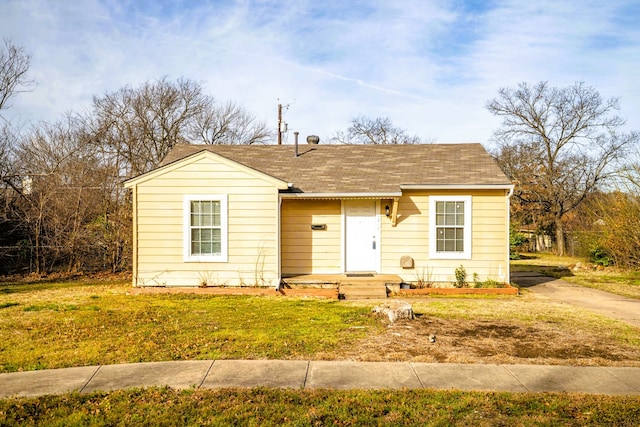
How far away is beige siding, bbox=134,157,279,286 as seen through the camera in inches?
488

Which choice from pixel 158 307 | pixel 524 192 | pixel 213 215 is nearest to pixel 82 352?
pixel 158 307

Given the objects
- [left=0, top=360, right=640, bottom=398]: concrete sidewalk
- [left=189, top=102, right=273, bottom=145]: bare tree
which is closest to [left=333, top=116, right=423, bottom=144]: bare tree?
[left=189, top=102, right=273, bottom=145]: bare tree

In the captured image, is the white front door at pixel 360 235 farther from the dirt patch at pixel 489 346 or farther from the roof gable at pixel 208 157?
the dirt patch at pixel 489 346

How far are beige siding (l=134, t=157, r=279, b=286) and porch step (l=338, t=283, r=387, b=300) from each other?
6.41ft

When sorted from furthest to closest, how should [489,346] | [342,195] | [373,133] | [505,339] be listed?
[373,133] < [342,195] < [505,339] < [489,346]

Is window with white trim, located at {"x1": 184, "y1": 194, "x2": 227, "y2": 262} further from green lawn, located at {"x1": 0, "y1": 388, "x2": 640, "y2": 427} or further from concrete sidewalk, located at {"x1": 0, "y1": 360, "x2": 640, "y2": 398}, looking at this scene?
green lawn, located at {"x1": 0, "y1": 388, "x2": 640, "y2": 427}

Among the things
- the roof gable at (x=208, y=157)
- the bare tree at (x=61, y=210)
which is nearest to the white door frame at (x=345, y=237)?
the roof gable at (x=208, y=157)

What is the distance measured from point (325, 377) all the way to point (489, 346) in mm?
2959

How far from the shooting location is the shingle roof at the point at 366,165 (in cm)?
1330

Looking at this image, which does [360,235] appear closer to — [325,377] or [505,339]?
[505,339]

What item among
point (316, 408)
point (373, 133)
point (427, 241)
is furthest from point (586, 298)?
point (373, 133)

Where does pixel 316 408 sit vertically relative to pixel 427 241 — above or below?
below

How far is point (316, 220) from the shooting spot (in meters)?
13.5

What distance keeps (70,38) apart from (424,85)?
1489 cm
